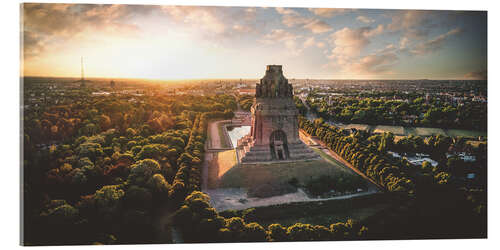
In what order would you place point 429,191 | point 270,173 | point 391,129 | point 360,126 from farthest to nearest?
point 360,126
point 391,129
point 270,173
point 429,191

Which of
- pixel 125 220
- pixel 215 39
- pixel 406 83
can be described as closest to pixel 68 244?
pixel 125 220

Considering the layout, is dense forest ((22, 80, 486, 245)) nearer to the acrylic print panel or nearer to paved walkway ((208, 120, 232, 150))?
the acrylic print panel

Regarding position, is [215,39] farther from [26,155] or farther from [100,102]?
[26,155]

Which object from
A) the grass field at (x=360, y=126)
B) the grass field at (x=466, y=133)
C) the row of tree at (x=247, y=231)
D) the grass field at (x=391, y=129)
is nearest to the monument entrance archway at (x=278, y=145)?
the row of tree at (x=247, y=231)

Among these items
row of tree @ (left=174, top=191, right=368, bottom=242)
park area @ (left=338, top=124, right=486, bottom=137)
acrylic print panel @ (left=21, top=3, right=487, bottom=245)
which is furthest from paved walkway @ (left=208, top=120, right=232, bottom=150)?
row of tree @ (left=174, top=191, right=368, bottom=242)

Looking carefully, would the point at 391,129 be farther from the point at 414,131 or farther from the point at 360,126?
the point at 360,126

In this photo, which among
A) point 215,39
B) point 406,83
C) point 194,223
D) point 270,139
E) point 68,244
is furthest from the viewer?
point 270,139

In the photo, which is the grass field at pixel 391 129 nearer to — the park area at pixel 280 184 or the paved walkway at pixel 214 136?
the park area at pixel 280 184

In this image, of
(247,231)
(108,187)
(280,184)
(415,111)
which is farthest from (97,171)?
(415,111)
